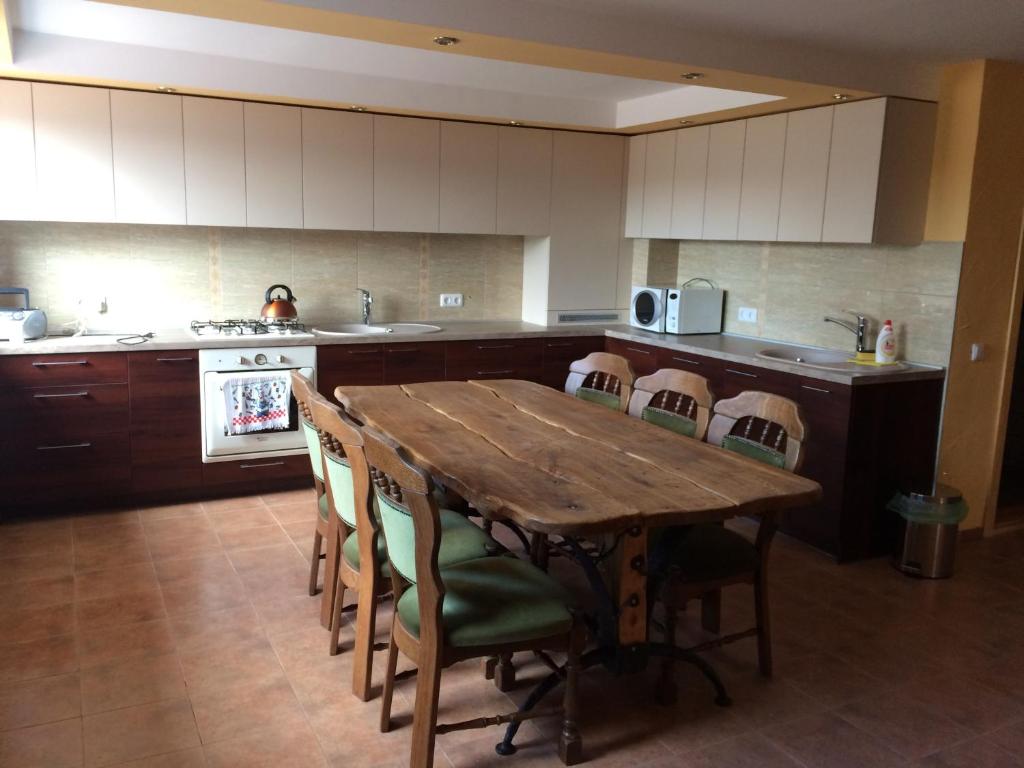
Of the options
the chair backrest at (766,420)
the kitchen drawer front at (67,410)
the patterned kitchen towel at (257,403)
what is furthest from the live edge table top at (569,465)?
the kitchen drawer front at (67,410)

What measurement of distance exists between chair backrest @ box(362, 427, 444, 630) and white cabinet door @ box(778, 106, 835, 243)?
291cm

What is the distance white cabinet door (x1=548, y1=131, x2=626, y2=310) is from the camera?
17.8 feet

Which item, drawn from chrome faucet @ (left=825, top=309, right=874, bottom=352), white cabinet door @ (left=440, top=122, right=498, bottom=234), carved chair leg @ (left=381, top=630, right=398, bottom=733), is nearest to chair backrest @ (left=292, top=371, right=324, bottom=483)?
carved chair leg @ (left=381, top=630, right=398, bottom=733)

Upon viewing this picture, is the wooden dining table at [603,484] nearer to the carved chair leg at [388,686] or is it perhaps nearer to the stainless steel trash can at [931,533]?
the carved chair leg at [388,686]

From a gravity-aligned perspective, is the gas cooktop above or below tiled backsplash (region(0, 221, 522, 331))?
below

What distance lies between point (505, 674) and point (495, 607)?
0.58 m

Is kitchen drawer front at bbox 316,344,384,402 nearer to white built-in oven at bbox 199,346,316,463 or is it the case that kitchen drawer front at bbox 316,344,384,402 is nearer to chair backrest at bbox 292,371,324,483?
white built-in oven at bbox 199,346,316,463

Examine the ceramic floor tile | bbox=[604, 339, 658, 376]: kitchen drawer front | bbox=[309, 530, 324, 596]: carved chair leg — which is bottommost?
the ceramic floor tile

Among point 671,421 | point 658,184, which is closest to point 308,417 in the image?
point 671,421

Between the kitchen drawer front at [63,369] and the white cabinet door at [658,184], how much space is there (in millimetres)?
3240

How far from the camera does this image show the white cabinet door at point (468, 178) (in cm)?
506

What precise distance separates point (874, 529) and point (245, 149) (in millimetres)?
3752

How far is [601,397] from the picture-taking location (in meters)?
3.80

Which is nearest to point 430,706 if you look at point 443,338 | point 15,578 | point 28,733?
point 28,733
